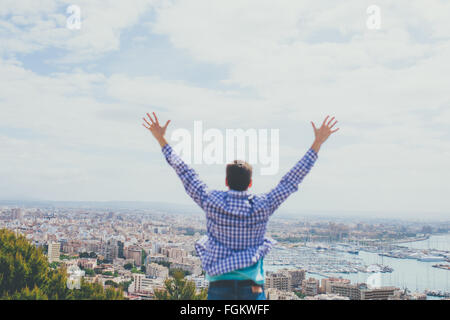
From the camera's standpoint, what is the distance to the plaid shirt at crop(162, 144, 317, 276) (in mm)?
1290

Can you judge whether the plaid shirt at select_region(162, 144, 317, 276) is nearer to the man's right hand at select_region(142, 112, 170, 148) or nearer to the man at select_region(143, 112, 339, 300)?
the man at select_region(143, 112, 339, 300)

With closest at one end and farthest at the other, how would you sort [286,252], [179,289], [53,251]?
[179,289] → [53,251] → [286,252]

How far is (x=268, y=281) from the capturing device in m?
10.8

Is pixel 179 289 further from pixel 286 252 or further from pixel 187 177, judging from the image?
pixel 286 252

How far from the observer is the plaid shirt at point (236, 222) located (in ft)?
→ 4.23

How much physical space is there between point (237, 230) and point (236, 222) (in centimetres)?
3

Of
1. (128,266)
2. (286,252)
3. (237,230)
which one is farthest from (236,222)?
(286,252)

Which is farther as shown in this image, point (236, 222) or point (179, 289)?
point (179, 289)

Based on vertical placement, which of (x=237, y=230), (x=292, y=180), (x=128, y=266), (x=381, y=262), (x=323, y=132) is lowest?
(x=128, y=266)

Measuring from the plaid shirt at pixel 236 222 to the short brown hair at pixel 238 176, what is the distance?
0.09 ft

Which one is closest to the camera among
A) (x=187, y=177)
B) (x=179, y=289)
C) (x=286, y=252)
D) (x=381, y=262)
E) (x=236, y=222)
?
(x=236, y=222)

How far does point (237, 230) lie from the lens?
1.30 m

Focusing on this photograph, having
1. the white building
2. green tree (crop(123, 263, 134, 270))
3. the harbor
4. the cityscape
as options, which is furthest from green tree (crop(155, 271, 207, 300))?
the white building

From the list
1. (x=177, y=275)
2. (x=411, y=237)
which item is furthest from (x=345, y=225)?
(x=177, y=275)
